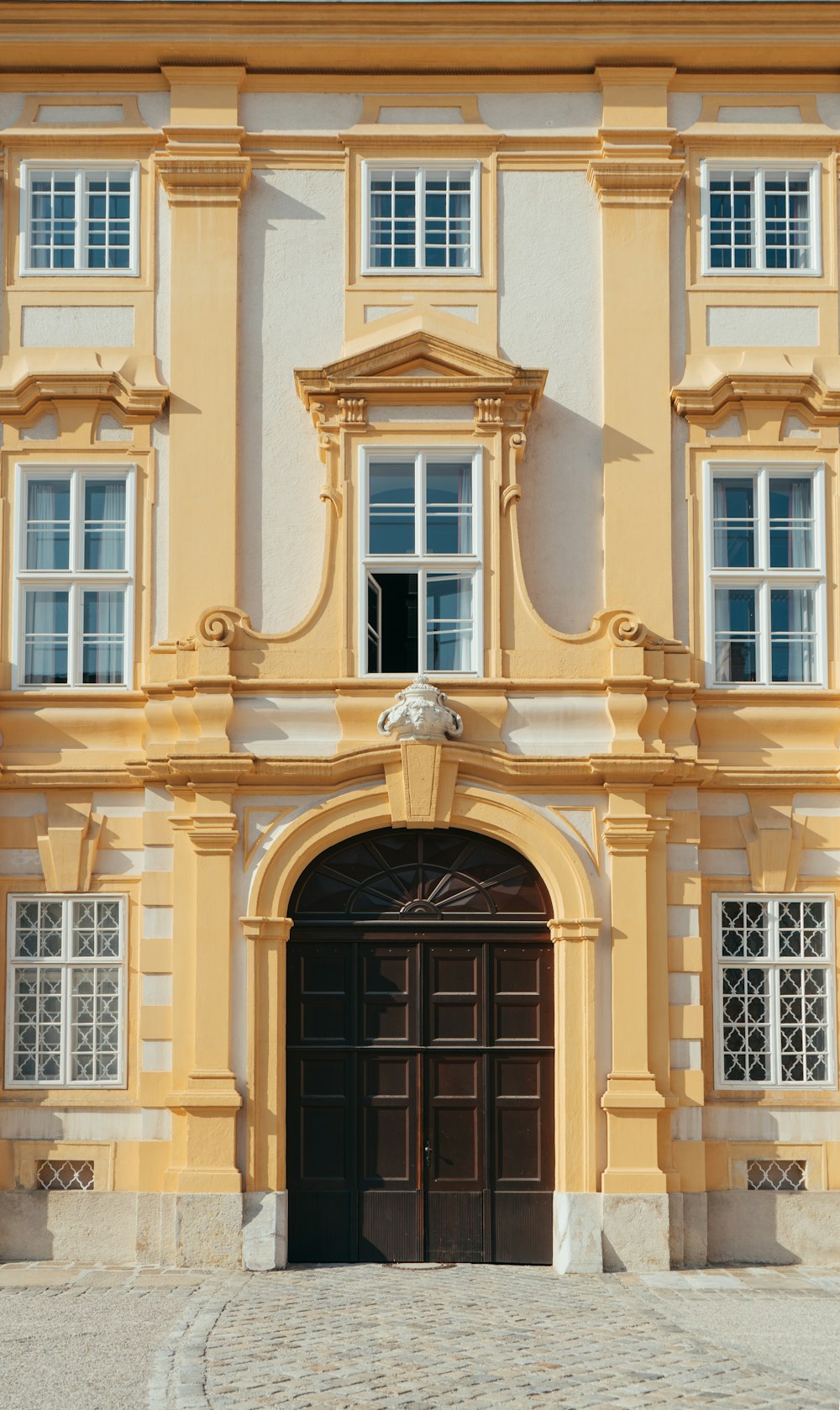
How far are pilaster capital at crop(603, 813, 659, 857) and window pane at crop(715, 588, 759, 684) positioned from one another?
60.3 inches

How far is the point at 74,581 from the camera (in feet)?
53.1

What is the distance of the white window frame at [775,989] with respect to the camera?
15.8 metres

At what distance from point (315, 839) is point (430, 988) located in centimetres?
159

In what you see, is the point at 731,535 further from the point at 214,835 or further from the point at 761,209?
the point at 214,835

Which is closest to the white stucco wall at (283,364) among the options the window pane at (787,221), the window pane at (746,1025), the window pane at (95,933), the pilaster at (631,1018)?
the window pane at (95,933)

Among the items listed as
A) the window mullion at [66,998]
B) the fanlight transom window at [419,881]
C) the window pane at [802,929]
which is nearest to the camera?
the window mullion at [66,998]

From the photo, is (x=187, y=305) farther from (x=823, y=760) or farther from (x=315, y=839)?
(x=823, y=760)

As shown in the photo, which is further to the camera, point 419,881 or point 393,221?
point 393,221

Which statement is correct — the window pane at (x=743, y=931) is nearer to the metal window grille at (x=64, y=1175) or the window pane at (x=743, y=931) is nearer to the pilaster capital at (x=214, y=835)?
the pilaster capital at (x=214, y=835)

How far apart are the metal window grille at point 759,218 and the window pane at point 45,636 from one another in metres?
6.56

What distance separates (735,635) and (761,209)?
3.82 metres

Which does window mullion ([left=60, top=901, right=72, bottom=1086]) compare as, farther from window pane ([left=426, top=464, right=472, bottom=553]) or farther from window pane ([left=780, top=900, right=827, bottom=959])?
window pane ([left=780, top=900, right=827, bottom=959])

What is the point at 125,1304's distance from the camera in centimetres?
1352

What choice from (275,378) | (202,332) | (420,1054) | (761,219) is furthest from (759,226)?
(420,1054)
